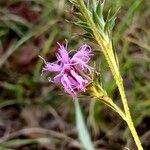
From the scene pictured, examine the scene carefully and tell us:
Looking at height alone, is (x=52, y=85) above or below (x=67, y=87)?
above

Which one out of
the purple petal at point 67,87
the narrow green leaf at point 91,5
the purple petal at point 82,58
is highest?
the narrow green leaf at point 91,5

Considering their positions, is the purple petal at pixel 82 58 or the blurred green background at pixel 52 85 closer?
the purple petal at pixel 82 58

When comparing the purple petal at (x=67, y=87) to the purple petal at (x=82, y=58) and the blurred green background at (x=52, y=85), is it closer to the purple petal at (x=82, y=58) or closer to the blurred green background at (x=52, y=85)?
the purple petal at (x=82, y=58)

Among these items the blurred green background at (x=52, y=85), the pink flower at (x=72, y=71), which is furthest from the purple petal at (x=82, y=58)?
the blurred green background at (x=52, y=85)

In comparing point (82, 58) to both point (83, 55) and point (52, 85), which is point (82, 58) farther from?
point (52, 85)

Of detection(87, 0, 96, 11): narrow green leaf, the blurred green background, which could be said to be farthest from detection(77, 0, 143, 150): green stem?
the blurred green background

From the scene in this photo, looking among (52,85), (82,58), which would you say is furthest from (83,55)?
(52,85)

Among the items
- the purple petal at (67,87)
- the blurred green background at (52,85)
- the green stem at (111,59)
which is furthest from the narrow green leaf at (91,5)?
the blurred green background at (52,85)

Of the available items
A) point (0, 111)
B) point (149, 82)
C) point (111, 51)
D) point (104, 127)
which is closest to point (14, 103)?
point (0, 111)

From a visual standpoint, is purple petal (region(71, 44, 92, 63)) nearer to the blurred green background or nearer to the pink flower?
the pink flower

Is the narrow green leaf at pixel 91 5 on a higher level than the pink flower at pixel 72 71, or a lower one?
higher
